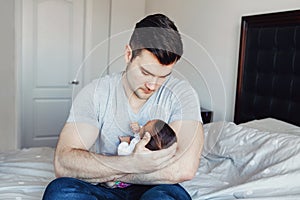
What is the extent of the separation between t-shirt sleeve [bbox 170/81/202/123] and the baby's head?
11 centimetres

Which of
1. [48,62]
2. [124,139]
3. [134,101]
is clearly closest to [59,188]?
[124,139]

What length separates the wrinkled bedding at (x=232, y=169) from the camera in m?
1.24

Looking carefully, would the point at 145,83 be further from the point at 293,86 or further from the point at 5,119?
the point at 5,119

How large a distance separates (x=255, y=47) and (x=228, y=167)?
0.90 metres

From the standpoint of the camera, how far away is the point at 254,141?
1.53 meters

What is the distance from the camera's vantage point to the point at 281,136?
4.78 feet

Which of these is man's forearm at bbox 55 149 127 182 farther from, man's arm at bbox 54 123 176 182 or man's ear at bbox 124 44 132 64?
man's ear at bbox 124 44 132 64

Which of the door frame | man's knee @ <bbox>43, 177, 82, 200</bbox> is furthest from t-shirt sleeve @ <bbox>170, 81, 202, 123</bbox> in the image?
the door frame

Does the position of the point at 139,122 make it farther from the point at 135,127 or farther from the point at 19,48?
the point at 19,48

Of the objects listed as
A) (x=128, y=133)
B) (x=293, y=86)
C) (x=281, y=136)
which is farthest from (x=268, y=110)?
(x=128, y=133)

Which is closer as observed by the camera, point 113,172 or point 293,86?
point 113,172

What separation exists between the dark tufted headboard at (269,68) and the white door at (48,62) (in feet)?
6.12

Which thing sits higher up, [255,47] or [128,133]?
[255,47]

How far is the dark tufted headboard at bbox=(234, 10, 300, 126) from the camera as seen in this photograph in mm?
1843
